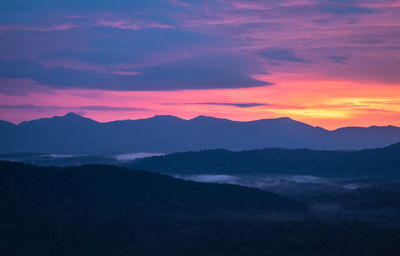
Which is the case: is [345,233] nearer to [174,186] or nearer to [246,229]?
[246,229]

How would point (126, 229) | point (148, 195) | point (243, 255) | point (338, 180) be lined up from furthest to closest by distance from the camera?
point (338, 180), point (148, 195), point (126, 229), point (243, 255)

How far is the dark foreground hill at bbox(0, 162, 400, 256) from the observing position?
67.1 metres

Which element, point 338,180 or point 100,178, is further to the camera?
point 338,180

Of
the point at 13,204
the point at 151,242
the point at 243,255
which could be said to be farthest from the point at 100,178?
the point at 243,255

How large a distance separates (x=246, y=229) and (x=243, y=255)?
15.1m

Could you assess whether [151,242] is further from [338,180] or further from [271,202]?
[338,180]

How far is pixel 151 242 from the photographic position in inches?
2785

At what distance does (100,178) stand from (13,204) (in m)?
27.7

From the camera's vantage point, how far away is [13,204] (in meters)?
90.1

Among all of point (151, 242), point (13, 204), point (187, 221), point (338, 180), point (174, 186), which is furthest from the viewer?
point (338, 180)

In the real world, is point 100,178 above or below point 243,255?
above

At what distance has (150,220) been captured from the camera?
8481 cm

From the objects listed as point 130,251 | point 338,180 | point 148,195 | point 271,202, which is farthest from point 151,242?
point 338,180

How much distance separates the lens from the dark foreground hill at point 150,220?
220 feet
